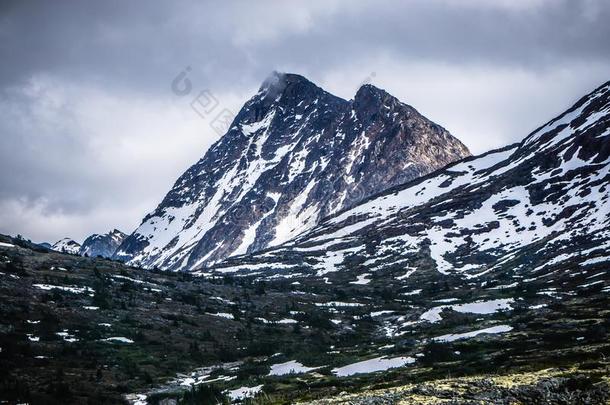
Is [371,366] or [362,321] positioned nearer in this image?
[371,366]

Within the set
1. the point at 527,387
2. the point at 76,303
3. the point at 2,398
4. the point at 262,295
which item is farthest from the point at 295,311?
the point at 527,387

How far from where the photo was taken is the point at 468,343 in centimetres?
8181

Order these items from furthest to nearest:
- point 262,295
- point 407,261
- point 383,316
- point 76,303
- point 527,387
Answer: point 407,261 < point 262,295 < point 383,316 < point 76,303 < point 527,387

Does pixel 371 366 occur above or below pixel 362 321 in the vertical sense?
below

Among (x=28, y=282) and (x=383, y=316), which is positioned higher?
(x=28, y=282)

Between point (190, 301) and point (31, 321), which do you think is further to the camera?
point (190, 301)

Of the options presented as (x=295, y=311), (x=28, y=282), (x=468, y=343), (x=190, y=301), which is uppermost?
(x=28, y=282)

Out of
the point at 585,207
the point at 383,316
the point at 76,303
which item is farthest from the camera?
the point at 585,207

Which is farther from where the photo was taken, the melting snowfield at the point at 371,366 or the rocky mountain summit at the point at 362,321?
the melting snowfield at the point at 371,366

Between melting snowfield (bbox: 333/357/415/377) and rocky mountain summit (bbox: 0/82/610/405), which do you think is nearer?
rocky mountain summit (bbox: 0/82/610/405)

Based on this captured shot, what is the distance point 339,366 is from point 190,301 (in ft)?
194

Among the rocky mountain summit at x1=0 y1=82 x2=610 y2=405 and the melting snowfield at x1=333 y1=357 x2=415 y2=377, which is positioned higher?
the rocky mountain summit at x1=0 y1=82 x2=610 y2=405

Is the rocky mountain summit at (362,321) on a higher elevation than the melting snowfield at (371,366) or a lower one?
higher

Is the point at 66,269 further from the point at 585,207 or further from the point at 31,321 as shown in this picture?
the point at 585,207
